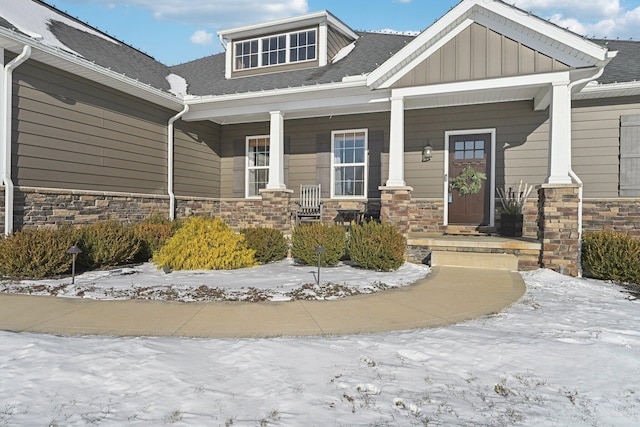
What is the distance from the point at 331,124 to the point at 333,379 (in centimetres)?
854

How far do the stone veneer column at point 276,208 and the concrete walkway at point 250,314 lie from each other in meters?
5.00

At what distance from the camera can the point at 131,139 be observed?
868 centimetres

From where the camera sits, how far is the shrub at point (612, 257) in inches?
226

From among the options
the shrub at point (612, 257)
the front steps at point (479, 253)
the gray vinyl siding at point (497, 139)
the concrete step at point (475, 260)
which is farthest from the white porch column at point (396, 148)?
the shrub at point (612, 257)

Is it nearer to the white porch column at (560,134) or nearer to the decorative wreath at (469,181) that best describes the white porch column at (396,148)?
the decorative wreath at (469,181)

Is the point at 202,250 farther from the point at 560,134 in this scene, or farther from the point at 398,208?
the point at 560,134

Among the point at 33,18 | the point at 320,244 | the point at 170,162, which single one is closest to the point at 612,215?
the point at 320,244

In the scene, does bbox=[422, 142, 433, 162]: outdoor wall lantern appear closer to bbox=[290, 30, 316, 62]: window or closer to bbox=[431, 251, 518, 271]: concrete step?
bbox=[431, 251, 518, 271]: concrete step

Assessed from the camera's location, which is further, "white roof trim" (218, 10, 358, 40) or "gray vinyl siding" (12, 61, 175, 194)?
"white roof trim" (218, 10, 358, 40)

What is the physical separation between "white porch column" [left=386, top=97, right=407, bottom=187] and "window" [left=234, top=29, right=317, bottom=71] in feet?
13.4

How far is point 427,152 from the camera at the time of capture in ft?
30.6

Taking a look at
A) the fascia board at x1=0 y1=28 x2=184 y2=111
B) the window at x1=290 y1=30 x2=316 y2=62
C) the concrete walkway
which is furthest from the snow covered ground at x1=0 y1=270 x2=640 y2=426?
the window at x1=290 y1=30 x2=316 y2=62

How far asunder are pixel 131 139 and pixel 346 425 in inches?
330

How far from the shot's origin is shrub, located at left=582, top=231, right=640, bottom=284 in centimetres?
575
